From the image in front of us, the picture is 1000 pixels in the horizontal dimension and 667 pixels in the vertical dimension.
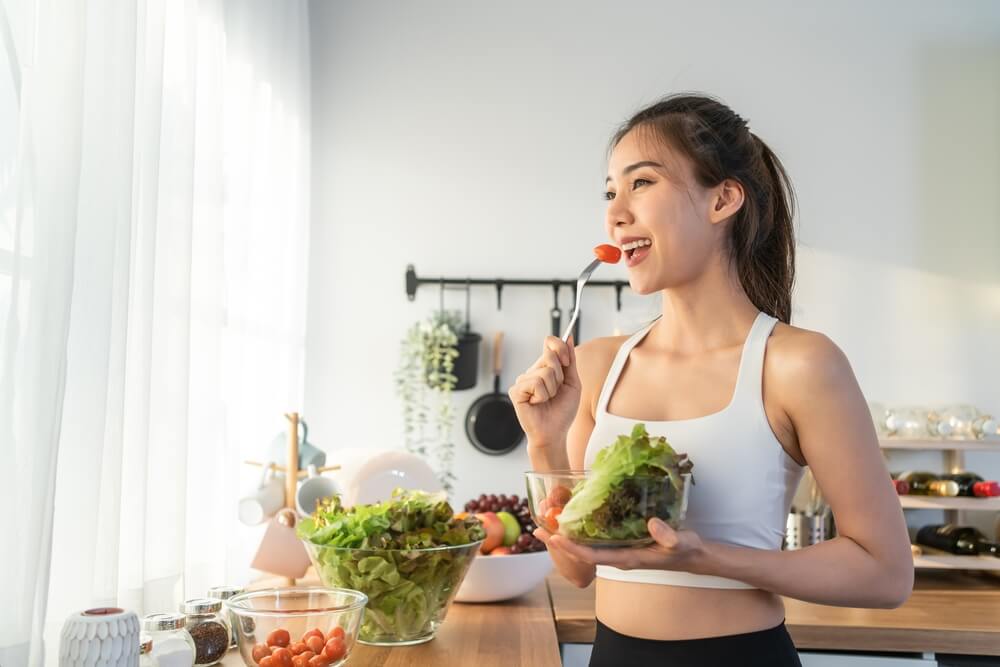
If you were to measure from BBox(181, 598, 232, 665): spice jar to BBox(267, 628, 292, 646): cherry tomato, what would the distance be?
0.43 feet

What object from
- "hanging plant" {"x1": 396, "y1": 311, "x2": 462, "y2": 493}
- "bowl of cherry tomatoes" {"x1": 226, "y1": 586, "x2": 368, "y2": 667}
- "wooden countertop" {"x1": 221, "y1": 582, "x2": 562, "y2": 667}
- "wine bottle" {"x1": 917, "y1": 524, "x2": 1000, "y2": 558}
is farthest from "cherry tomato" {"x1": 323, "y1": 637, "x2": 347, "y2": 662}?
"wine bottle" {"x1": 917, "y1": 524, "x2": 1000, "y2": 558}

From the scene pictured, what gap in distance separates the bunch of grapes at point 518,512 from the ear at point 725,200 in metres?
0.82

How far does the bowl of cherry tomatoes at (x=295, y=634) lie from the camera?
1.13 metres

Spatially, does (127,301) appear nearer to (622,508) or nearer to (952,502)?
(622,508)

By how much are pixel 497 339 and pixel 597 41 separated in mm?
991

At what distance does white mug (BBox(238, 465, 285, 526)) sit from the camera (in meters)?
1.83

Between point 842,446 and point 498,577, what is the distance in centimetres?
83

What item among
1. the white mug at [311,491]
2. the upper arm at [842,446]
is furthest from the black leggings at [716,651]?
the white mug at [311,491]

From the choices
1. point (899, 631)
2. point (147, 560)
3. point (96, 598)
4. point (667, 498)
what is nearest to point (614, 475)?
point (667, 498)

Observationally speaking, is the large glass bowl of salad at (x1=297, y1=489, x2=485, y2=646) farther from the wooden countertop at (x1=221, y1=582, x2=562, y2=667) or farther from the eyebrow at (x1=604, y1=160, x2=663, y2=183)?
the eyebrow at (x1=604, y1=160, x2=663, y2=183)

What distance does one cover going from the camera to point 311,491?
1834 millimetres

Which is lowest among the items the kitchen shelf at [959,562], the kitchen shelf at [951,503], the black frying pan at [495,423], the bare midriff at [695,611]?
the kitchen shelf at [959,562]

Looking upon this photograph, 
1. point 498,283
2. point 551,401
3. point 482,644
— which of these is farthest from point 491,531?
point 498,283

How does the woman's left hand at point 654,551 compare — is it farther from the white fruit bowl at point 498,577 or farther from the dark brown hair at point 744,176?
the white fruit bowl at point 498,577
